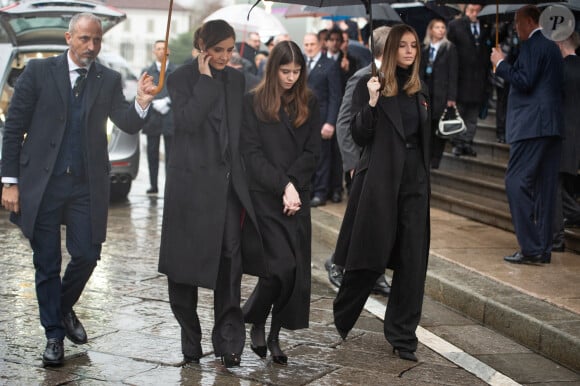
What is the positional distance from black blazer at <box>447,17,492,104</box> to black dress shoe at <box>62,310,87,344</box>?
7.69m

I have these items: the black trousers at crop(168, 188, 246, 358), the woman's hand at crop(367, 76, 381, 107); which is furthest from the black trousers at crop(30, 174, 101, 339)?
the woman's hand at crop(367, 76, 381, 107)

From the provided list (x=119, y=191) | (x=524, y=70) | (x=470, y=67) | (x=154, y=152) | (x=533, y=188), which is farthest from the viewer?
(x=154, y=152)

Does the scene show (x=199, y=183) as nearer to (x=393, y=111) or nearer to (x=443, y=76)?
(x=393, y=111)

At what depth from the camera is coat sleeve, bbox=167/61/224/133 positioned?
5.79 m

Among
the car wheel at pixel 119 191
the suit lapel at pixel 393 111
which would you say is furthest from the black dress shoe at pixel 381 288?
the car wheel at pixel 119 191

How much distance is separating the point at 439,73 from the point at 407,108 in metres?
6.50

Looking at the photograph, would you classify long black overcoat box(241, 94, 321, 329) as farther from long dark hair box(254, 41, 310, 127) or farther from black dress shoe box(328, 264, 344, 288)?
black dress shoe box(328, 264, 344, 288)

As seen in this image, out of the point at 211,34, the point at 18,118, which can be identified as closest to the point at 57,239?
the point at 18,118

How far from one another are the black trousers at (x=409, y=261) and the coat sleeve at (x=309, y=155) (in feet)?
1.97

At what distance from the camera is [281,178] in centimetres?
593

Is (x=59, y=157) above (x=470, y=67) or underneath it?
underneath

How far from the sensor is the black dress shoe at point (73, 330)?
6184 mm

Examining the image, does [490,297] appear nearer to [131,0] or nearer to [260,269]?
[260,269]

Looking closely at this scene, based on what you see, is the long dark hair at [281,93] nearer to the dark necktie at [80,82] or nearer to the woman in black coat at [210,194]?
the woman in black coat at [210,194]
